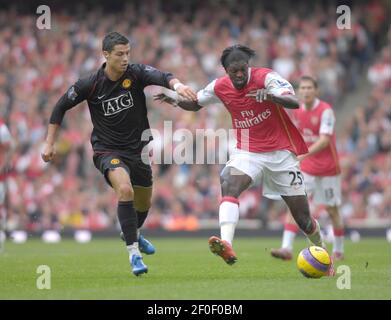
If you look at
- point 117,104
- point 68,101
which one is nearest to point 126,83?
point 117,104

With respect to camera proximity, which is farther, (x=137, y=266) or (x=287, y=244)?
(x=287, y=244)

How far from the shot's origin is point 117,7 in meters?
29.7

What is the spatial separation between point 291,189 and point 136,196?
7.28 feet

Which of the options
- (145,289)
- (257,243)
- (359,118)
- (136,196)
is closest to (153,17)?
(359,118)

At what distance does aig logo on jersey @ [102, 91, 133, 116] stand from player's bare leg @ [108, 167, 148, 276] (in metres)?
0.77

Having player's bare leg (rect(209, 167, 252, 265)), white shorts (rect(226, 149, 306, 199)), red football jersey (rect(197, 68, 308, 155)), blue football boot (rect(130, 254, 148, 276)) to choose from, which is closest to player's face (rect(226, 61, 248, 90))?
red football jersey (rect(197, 68, 308, 155))

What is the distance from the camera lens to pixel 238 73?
10.5 metres

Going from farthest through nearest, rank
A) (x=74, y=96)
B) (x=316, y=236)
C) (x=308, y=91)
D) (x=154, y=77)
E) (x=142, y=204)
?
(x=308, y=91) < (x=142, y=204) < (x=316, y=236) < (x=74, y=96) < (x=154, y=77)

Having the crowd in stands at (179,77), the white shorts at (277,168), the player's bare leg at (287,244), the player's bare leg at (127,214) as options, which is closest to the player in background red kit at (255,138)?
the white shorts at (277,168)

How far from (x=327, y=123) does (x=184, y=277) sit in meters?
4.66

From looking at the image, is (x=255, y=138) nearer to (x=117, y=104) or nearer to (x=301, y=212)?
(x=301, y=212)

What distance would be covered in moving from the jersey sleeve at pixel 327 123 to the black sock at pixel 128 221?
466cm

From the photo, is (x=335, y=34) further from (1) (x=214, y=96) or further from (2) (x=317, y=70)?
(1) (x=214, y=96)

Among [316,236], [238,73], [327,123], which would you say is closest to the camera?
[238,73]
